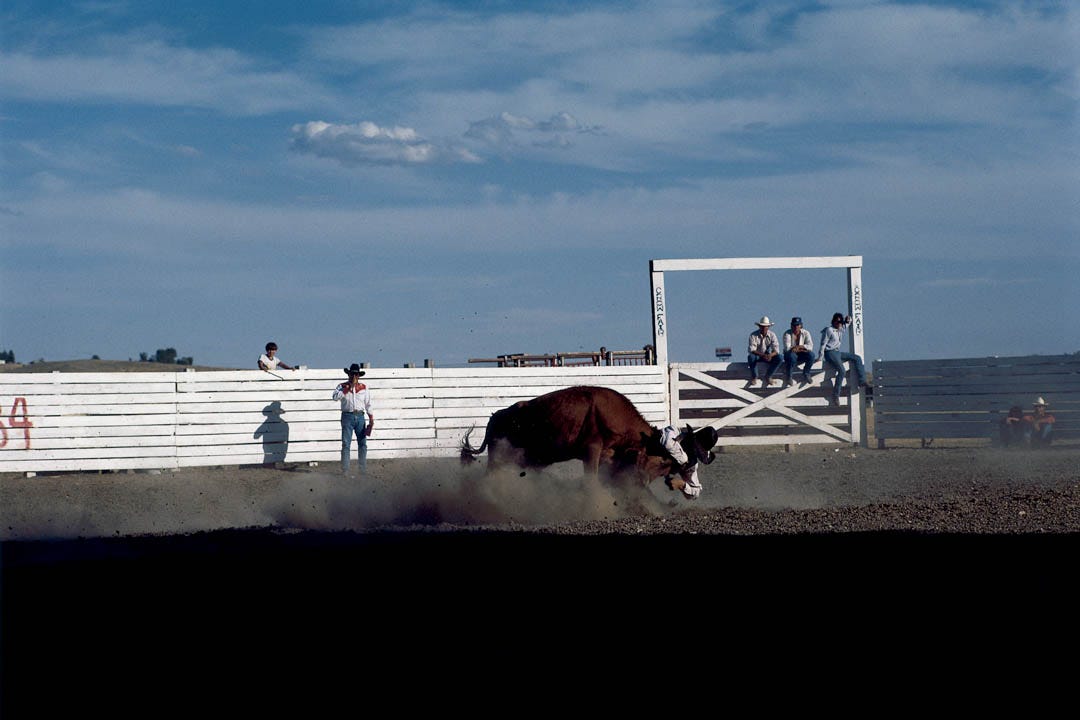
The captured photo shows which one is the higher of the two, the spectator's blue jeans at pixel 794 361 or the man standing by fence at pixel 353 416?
the spectator's blue jeans at pixel 794 361

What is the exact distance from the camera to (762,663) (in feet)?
17.0

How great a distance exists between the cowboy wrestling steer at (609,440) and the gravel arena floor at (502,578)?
27 cm

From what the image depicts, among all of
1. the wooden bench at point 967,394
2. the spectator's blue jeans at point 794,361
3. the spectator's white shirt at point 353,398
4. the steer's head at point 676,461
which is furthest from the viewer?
the spectator's blue jeans at point 794,361

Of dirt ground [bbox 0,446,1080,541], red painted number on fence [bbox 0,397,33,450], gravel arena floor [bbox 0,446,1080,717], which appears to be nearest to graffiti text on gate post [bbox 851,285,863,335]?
dirt ground [bbox 0,446,1080,541]

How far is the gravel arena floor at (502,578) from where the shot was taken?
5.61 metres

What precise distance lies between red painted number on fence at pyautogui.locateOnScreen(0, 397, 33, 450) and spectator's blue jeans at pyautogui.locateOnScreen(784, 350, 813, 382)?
1232 cm

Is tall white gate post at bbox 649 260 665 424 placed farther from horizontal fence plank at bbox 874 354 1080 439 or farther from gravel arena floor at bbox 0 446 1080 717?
gravel arena floor at bbox 0 446 1080 717

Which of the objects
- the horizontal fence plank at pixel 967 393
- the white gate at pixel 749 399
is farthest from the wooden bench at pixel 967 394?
the white gate at pixel 749 399

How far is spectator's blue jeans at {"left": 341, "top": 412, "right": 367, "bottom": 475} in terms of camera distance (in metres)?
17.7

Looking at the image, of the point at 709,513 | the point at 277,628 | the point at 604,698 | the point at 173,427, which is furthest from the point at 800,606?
the point at 173,427

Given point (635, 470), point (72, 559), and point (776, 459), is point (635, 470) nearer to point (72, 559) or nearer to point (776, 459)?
point (72, 559)

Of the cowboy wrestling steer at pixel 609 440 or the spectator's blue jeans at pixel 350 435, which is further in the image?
the spectator's blue jeans at pixel 350 435

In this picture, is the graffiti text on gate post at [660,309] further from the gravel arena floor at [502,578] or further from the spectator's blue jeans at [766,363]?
the gravel arena floor at [502,578]

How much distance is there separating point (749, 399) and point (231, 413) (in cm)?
876
